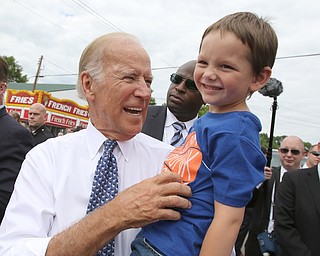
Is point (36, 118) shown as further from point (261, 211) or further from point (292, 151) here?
point (292, 151)

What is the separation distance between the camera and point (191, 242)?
1.39m

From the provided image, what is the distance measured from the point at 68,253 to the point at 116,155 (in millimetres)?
553

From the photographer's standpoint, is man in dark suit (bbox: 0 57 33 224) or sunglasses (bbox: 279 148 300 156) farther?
sunglasses (bbox: 279 148 300 156)

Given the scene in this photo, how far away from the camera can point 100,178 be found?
1.63 m

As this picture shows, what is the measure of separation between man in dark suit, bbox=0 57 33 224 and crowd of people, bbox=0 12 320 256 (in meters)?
0.82

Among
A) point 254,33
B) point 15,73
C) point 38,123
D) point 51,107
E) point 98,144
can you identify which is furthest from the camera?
point 15,73

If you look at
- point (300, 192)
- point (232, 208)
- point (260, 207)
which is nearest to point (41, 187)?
point (232, 208)

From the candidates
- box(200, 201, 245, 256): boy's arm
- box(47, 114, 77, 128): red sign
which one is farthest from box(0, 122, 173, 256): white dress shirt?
box(47, 114, 77, 128): red sign

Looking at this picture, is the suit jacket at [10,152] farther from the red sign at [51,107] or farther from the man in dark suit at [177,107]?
the red sign at [51,107]

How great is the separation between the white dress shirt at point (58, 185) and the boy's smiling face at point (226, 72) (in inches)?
20.8

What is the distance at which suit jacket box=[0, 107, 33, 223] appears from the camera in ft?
7.87

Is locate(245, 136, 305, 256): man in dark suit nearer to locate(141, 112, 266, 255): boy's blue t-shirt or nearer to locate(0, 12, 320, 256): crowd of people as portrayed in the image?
locate(0, 12, 320, 256): crowd of people

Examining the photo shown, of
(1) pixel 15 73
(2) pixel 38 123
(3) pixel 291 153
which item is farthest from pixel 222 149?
(1) pixel 15 73

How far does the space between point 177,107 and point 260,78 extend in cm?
160
